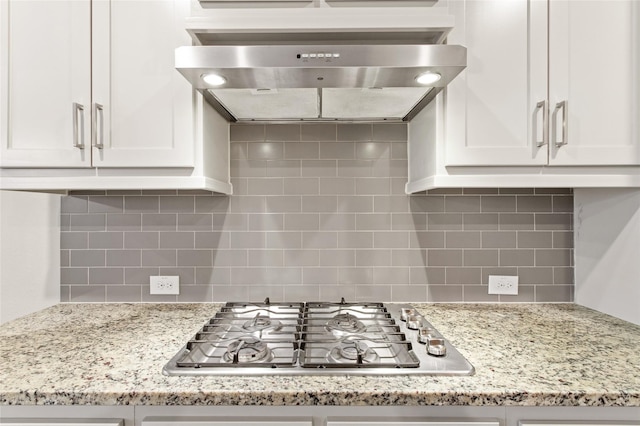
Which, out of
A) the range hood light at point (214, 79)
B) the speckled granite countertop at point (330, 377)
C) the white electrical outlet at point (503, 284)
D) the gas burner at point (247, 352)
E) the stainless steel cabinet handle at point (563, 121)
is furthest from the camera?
the white electrical outlet at point (503, 284)

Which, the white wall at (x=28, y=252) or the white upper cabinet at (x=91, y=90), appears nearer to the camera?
the white upper cabinet at (x=91, y=90)

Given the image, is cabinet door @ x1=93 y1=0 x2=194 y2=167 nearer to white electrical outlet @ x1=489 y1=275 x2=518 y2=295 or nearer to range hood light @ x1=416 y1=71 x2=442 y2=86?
range hood light @ x1=416 y1=71 x2=442 y2=86

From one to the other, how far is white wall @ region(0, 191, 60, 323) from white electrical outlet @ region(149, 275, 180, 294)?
0.44m

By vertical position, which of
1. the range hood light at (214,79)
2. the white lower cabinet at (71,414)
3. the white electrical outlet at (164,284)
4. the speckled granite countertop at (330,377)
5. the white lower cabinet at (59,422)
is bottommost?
the white lower cabinet at (59,422)

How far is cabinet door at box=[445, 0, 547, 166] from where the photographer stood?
1.28 m

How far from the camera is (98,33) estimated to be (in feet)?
4.24

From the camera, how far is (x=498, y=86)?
50.7 inches

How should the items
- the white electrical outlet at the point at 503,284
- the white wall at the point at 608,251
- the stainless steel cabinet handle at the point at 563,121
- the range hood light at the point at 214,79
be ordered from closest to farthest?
the range hood light at the point at 214,79
the stainless steel cabinet handle at the point at 563,121
the white wall at the point at 608,251
the white electrical outlet at the point at 503,284

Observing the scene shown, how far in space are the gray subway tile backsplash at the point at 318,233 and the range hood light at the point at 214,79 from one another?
51 centimetres

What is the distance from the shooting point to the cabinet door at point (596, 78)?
128 centimetres

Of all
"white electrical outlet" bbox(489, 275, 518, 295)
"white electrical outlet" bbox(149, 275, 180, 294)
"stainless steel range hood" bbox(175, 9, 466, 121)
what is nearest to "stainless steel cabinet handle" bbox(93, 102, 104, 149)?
"stainless steel range hood" bbox(175, 9, 466, 121)

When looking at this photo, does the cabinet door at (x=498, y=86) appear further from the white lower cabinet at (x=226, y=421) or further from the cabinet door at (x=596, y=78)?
the white lower cabinet at (x=226, y=421)

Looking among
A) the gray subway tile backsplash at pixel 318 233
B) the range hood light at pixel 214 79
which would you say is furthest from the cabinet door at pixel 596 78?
the range hood light at pixel 214 79

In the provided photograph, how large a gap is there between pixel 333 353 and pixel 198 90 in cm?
101
